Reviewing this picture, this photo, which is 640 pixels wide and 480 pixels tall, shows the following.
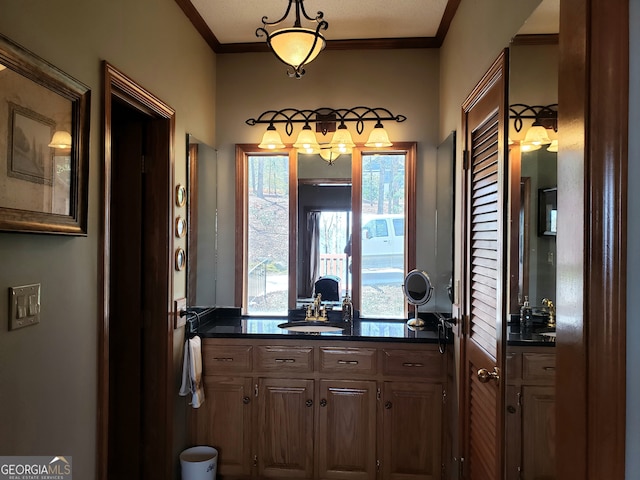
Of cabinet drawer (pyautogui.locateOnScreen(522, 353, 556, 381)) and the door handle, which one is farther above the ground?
cabinet drawer (pyautogui.locateOnScreen(522, 353, 556, 381))

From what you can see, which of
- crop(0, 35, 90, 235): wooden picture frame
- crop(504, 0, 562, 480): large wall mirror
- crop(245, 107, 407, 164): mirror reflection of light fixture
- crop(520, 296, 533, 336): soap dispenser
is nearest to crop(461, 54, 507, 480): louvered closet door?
crop(504, 0, 562, 480): large wall mirror

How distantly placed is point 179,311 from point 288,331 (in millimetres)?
666

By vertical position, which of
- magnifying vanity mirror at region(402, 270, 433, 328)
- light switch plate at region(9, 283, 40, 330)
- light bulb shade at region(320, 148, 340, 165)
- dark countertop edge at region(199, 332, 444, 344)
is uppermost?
light bulb shade at region(320, 148, 340, 165)

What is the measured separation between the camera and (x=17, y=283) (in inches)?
51.3

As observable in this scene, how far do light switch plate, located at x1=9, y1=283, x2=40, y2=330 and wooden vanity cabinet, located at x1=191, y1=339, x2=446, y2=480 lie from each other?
1419 millimetres

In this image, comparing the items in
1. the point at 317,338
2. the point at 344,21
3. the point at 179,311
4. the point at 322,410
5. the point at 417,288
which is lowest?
the point at 322,410

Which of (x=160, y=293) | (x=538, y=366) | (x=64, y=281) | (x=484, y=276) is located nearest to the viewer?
(x=538, y=366)

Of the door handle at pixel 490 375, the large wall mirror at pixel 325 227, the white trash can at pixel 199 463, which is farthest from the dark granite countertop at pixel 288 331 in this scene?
the door handle at pixel 490 375

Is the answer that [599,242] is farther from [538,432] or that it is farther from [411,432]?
[411,432]

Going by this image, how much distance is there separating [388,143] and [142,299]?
5.88 feet

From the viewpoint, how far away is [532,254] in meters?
1.33

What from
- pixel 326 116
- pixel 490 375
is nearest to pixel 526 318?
pixel 490 375

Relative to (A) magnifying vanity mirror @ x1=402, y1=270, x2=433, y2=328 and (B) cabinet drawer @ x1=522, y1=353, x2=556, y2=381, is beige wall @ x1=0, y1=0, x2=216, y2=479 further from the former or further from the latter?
(A) magnifying vanity mirror @ x1=402, y1=270, x2=433, y2=328

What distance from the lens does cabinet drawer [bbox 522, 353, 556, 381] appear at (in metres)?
1.13
